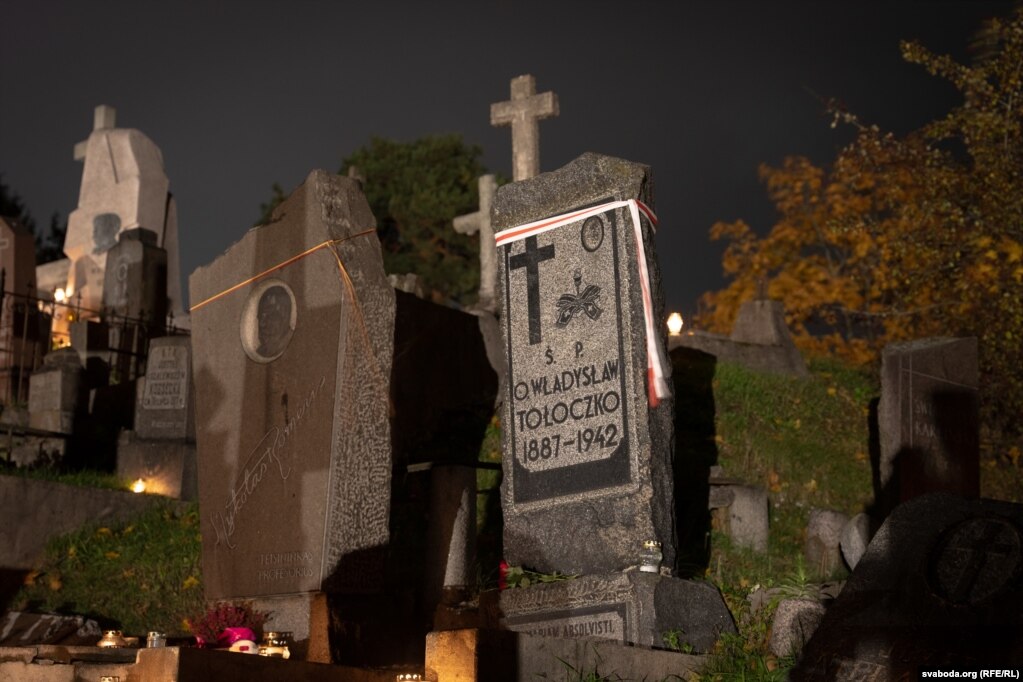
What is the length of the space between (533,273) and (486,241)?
1174 cm

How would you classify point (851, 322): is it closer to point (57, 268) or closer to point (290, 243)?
point (57, 268)

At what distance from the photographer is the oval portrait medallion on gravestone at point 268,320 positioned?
926cm

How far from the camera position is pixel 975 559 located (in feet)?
17.2

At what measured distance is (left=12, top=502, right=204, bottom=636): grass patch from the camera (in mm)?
10031

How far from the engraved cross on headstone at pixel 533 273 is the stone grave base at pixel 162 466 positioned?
5.51 metres

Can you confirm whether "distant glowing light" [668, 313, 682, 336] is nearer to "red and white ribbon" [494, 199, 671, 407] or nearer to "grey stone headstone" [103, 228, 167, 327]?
"grey stone headstone" [103, 228, 167, 327]

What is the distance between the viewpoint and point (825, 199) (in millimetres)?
29375

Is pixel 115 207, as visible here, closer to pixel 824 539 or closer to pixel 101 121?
pixel 101 121

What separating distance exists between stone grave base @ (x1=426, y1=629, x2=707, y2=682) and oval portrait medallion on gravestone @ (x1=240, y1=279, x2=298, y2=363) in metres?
3.40

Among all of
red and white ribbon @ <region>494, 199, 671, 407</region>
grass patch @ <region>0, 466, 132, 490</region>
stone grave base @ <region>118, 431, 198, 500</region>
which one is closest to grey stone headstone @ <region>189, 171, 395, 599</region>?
red and white ribbon @ <region>494, 199, 671, 407</region>

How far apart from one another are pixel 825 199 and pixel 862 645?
82.2ft

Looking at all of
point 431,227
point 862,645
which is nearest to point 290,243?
point 862,645

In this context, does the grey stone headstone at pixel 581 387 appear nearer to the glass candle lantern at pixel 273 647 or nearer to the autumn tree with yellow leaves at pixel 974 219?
the glass candle lantern at pixel 273 647
